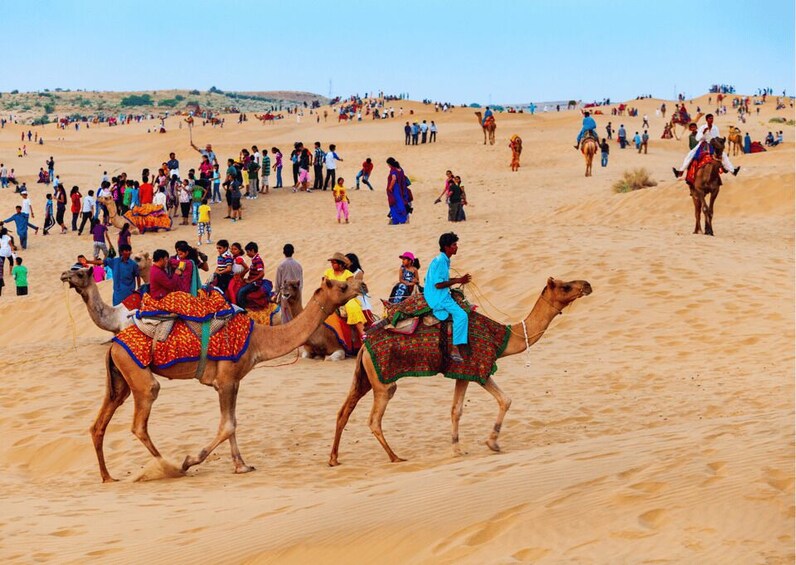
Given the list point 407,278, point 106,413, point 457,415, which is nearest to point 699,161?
point 407,278

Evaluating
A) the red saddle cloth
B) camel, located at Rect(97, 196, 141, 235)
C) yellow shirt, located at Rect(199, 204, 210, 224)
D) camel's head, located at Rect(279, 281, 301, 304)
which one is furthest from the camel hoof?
camel, located at Rect(97, 196, 141, 235)

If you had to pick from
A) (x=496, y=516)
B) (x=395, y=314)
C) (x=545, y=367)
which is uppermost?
(x=395, y=314)

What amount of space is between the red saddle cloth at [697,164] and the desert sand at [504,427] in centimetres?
132

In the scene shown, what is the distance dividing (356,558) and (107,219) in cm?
2624

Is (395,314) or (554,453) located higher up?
(395,314)

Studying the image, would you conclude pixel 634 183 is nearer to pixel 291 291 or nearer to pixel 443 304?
pixel 291 291

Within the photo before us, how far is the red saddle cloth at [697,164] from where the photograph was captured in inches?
858

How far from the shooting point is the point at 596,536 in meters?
6.07

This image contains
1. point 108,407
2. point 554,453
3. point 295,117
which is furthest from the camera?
point 295,117

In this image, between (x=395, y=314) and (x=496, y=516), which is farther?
(x=395, y=314)

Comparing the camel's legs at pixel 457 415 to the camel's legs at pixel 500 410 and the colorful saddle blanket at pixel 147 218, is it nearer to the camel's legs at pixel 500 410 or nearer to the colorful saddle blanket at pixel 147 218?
the camel's legs at pixel 500 410

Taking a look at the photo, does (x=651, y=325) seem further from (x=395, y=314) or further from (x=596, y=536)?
(x=596, y=536)

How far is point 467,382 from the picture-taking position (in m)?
10.1

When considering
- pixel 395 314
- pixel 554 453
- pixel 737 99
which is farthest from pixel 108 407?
pixel 737 99
